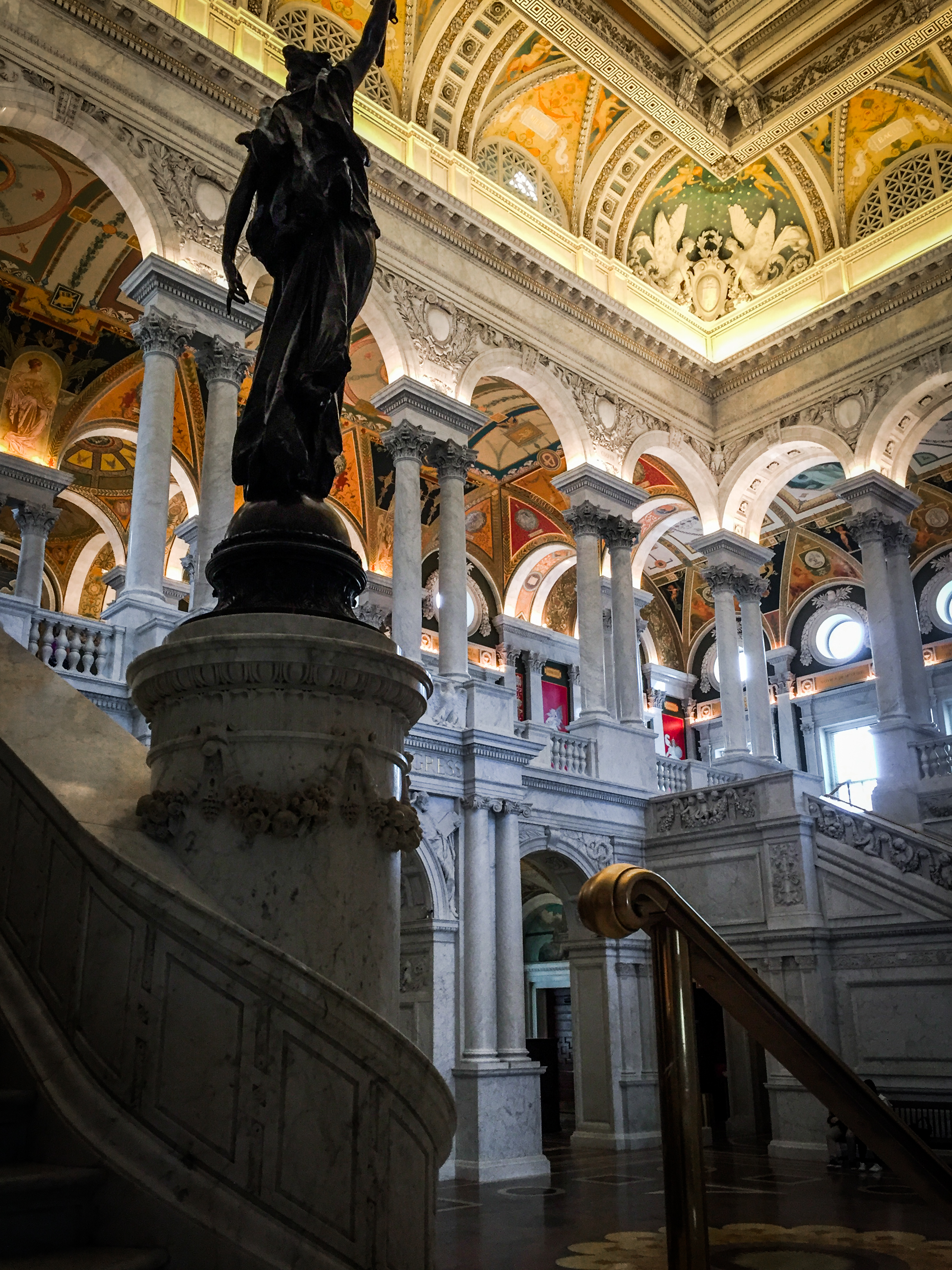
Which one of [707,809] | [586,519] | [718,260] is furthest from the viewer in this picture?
[718,260]

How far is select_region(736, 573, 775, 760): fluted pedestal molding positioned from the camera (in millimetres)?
18312

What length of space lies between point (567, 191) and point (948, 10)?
586cm

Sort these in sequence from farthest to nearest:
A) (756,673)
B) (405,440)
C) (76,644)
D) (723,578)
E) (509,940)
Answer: (723,578) → (756,673) → (405,440) → (509,940) → (76,644)

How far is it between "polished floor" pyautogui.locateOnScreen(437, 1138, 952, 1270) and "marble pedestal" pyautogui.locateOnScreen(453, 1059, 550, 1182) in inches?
13.4

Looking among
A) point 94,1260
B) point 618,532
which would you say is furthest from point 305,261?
point 618,532

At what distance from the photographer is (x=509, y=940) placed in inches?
507

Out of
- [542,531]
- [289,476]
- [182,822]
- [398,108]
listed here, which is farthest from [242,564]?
[542,531]

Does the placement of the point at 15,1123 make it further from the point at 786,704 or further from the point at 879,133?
the point at 786,704

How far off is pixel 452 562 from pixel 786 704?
14.3 m

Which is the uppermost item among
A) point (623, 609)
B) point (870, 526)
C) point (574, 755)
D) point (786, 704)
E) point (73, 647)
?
point (786, 704)

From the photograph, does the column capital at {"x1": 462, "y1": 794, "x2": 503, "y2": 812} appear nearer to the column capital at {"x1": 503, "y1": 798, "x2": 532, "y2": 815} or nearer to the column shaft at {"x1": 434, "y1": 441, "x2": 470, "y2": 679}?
the column capital at {"x1": 503, "y1": 798, "x2": 532, "y2": 815}

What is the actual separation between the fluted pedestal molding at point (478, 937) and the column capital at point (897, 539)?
809 cm

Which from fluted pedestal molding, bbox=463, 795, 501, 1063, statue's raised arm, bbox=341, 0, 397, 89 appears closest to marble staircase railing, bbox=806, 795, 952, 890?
fluted pedestal molding, bbox=463, 795, 501, 1063

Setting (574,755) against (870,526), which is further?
(870,526)
